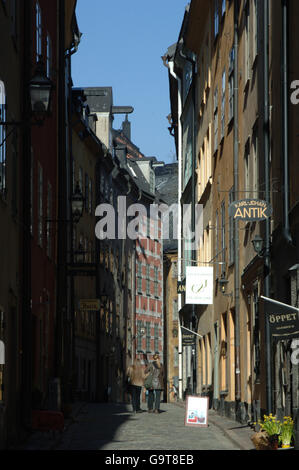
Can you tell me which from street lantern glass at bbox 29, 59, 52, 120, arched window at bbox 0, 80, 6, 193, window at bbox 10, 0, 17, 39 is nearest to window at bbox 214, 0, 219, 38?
window at bbox 10, 0, 17, 39

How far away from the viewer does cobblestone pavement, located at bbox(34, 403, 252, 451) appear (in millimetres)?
17922

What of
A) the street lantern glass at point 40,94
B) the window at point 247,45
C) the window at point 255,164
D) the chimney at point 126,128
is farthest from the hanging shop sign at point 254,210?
the chimney at point 126,128

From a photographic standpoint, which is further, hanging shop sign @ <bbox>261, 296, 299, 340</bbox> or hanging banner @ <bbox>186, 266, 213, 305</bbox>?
hanging banner @ <bbox>186, 266, 213, 305</bbox>

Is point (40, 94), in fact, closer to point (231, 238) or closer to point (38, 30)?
point (38, 30)

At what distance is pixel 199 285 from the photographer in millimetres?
30406

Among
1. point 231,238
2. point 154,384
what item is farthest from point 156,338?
point 231,238

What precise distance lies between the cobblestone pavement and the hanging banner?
3720 millimetres

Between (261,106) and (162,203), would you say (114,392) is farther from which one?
(261,106)

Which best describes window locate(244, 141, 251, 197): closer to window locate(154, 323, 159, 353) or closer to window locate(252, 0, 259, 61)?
window locate(252, 0, 259, 61)

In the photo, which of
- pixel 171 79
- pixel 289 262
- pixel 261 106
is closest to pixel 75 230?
pixel 171 79

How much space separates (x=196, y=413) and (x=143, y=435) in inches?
65.1

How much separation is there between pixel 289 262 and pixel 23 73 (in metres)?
6.89

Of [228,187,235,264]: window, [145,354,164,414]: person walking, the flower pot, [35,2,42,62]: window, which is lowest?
the flower pot

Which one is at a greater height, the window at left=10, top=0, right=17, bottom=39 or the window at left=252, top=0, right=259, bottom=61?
the window at left=252, top=0, right=259, bottom=61
